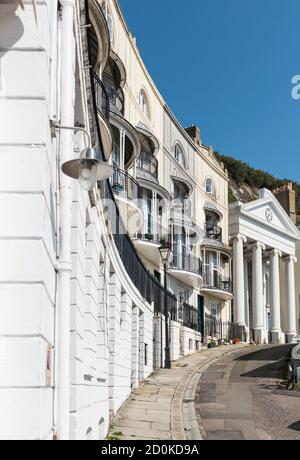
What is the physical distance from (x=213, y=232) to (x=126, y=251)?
89.9 feet

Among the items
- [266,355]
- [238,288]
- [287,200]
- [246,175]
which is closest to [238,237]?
[238,288]

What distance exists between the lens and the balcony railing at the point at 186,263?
34.7 meters

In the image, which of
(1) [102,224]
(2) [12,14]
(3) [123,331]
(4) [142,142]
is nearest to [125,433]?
(3) [123,331]

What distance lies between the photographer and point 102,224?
1021 centimetres

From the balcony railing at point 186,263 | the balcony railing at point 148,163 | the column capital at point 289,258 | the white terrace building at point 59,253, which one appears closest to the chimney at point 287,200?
the column capital at point 289,258

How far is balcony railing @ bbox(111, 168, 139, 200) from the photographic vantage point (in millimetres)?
21875

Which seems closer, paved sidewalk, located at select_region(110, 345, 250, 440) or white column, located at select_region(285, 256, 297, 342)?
paved sidewalk, located at select_region(110, 345, 250, 440)

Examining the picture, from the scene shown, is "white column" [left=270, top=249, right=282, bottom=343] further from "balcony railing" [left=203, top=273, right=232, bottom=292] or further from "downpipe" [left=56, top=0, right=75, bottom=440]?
"downpipe" [left=56, top=0, right=75, bottom=440]

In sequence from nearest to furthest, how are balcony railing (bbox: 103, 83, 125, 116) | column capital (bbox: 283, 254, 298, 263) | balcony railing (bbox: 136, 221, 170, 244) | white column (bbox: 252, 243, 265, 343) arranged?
balcony railing (bbox: 103, 83, 125, 116) → balcony railing (bbox: 136, 221, 170, 244) → white column (bbox: 252, 243, 265, 343) → column capital (bbox: 283, 254, 298, 263)

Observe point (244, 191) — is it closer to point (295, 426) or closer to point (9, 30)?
point (295, 426)

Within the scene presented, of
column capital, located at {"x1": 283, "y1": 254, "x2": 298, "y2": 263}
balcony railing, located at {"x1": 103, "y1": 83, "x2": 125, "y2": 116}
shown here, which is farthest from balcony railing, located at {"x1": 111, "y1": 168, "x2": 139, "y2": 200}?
column capital, located at {"x1": 283, "y1": 254, "x2": 298, "y2": 263}

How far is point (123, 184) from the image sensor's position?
2239 cm

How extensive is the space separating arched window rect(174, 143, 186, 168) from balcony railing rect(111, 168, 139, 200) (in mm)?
14157

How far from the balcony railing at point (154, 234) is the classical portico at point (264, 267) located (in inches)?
485
